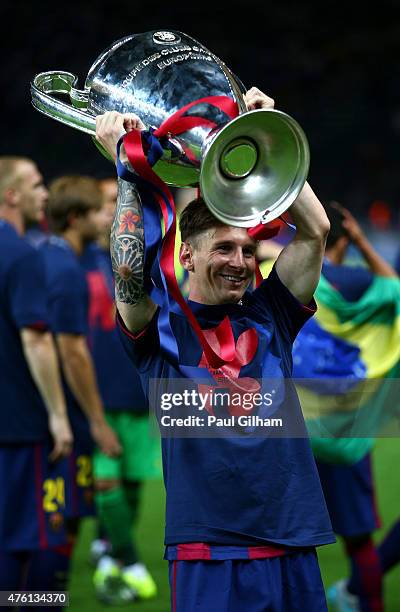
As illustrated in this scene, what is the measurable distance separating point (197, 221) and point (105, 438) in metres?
2.84

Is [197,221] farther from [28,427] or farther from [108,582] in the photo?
[108,582]

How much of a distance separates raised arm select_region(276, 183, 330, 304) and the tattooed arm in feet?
1.28

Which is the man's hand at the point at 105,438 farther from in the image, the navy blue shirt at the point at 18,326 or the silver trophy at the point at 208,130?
the silver trophy at the point at 208,130

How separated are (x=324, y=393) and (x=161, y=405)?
174 cm

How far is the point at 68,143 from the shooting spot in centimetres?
1538

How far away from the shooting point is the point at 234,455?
2.85 metres

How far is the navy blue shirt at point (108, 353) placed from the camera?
6.18 metres

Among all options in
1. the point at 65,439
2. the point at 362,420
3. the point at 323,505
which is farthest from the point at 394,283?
the point at 323,505

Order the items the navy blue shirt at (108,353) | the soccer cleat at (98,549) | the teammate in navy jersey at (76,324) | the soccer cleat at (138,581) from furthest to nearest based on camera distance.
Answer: the soccer cleat at (98,549), the navy blue shirt at (108,353), the soccer cleat at (138,581), the teammate in navy jersey at (76,324)

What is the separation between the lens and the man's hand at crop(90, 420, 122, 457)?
221 inches

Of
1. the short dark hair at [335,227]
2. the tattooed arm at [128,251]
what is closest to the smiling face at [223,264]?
the tattooed arm at [128,251]

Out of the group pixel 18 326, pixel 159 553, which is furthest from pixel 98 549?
pixel 18 326

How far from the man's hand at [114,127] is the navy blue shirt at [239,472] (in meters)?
0.46

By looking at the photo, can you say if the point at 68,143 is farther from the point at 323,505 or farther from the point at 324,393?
the point at 323,505
